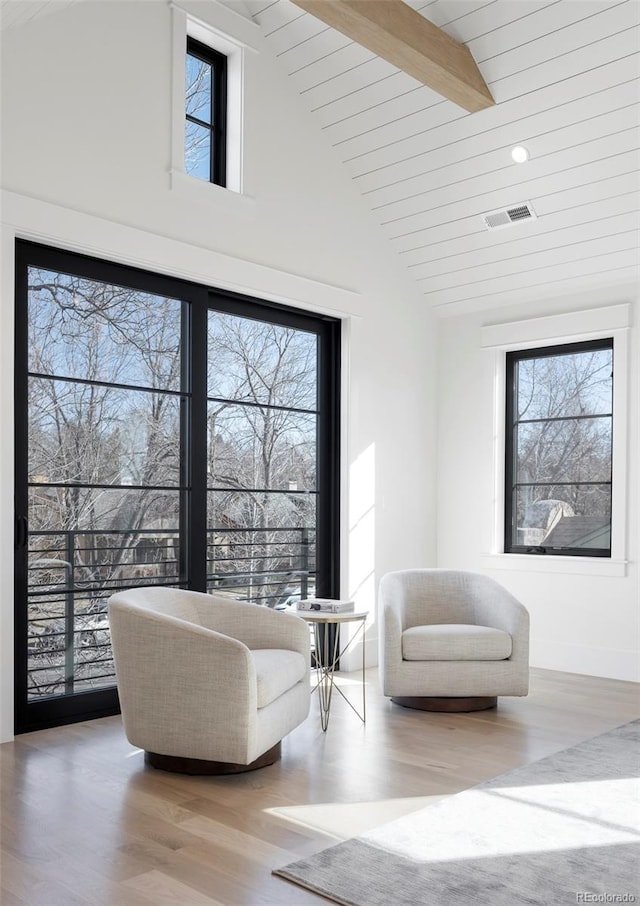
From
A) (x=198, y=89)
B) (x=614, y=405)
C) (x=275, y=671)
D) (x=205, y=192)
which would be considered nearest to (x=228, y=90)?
(x=198, y=89)

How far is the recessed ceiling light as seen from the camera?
15.9 ft

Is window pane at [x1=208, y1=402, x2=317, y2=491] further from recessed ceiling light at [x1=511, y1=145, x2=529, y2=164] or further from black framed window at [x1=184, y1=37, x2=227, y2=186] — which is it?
recessed ceiling light at [x1=511, y1=145, x2=529, y2=164]

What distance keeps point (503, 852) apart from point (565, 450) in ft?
11.9

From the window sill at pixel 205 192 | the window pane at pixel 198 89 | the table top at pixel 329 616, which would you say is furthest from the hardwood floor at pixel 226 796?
the window pane at pixel 198 89

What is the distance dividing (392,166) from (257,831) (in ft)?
13.6

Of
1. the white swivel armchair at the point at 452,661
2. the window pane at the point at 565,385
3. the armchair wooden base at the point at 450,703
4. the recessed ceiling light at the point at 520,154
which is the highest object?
the recessed ceiling light at the point at 520,154

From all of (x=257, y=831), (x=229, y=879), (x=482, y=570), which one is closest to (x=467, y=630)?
(x=482, y=570)

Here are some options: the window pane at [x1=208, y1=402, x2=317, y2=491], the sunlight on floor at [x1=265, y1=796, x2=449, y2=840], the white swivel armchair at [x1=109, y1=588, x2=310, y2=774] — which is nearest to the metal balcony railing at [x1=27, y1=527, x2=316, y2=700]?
the window pane at [x1=208, y1=402, x2=317, y2=491]

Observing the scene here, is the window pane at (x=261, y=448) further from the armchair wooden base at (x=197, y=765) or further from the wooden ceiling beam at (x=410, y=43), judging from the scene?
the wooden ceiling beam at (x=410, y=43)

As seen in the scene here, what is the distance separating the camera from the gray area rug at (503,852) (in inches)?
91.6

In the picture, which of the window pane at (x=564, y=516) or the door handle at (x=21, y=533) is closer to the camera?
the door handle at (x=21, y=533)

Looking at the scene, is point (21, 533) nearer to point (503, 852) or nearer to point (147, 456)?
point (147, 456)

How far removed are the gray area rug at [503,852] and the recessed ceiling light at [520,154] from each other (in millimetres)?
3386

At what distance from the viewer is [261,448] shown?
17.1ft
